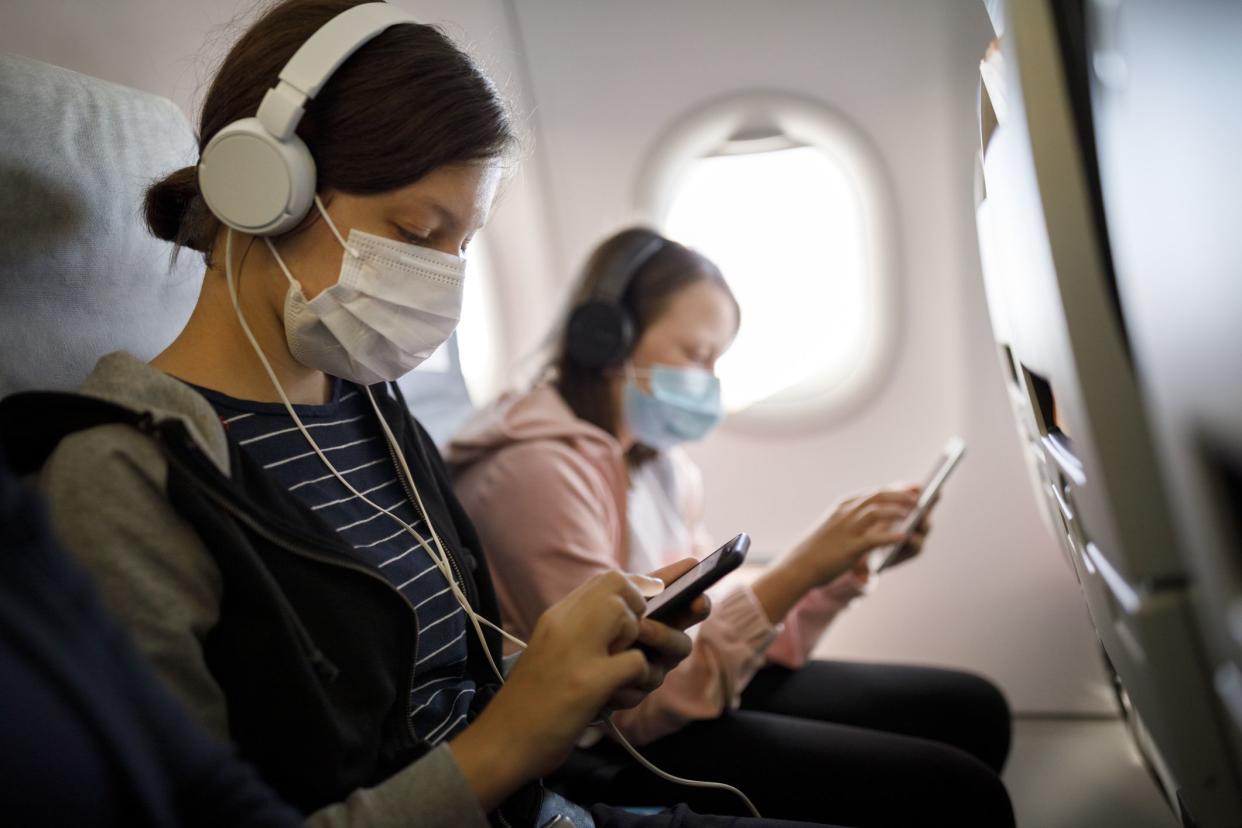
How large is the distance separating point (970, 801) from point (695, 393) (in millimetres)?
792

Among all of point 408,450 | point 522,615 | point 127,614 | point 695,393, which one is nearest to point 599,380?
point 695,393

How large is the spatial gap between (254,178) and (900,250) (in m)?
1.61

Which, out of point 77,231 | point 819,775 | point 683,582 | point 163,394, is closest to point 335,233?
point 163,394

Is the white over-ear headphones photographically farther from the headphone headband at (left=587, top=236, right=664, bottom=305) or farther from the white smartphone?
the white smartphone

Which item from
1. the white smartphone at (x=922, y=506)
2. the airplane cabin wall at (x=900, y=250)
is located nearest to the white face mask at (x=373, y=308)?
the white smartphone at (x=922, y=506)

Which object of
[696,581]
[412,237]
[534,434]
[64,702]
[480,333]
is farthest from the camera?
[480,333]

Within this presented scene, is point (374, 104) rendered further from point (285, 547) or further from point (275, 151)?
point (285, 547)

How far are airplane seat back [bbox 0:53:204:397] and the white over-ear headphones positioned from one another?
208 millimetres

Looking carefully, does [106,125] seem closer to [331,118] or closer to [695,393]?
[331,118]

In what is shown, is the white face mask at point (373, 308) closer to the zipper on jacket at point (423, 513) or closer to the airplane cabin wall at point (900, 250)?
the zipper on jacket at point (423, 513)

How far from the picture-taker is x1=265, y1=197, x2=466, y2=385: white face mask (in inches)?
38.4

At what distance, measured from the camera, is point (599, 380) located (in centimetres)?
170

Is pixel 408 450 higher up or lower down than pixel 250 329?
lower down

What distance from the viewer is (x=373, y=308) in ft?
3.24
